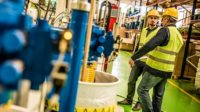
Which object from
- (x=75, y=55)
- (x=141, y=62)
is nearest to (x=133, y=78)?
(x=141, y=62)

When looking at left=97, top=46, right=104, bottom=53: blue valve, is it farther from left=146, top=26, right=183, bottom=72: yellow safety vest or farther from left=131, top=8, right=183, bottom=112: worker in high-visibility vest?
left=146, top=26, right=183, bottom=72: yellow safety vest

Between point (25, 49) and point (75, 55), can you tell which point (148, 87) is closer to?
point (75, 55)

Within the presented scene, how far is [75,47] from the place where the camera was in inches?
52.0

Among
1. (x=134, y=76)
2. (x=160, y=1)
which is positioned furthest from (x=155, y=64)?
Result: (x=160, y=1)

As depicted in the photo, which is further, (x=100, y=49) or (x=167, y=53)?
(x=167, y=53)

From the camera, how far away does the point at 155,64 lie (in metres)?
3.77

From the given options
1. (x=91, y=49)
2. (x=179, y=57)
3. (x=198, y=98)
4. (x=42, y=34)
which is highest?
(x=42, y=34)

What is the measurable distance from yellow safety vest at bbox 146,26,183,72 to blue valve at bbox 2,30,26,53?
318 cm

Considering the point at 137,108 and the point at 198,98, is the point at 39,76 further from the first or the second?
the point at 198,98

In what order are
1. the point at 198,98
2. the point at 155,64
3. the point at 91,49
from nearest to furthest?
the point at 91,49 < the point at 155,64 < the point at 198,98

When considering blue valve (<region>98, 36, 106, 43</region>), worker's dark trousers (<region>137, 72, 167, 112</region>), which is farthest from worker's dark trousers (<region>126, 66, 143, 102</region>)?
blue valve (<region>98, 36, 106, 43</region>)

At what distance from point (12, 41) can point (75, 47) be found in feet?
2.25

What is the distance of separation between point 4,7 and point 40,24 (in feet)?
0.74

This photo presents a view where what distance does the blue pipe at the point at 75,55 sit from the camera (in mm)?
1328
